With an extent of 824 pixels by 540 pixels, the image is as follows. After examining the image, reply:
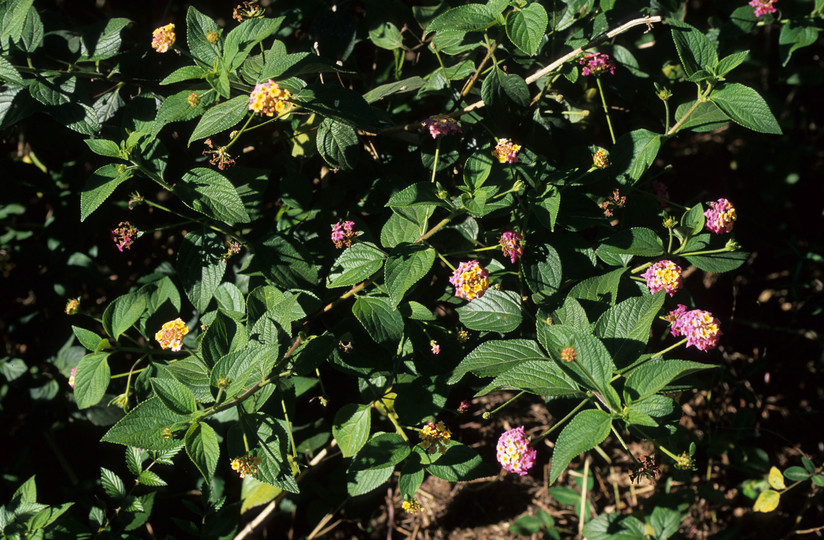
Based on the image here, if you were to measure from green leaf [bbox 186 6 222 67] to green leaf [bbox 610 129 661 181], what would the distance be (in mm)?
1258

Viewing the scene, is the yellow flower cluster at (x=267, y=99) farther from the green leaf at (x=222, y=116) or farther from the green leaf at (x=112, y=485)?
the green leaf at (x=112, y=485)

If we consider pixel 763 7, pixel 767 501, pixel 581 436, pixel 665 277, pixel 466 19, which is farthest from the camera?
pixel 767 501

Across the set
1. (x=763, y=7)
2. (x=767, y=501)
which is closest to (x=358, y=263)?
(x=763, y=7)

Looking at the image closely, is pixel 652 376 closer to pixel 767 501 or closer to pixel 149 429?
pixel 149 429

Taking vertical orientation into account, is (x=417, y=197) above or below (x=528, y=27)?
below

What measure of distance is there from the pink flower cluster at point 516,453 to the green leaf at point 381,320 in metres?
0.44

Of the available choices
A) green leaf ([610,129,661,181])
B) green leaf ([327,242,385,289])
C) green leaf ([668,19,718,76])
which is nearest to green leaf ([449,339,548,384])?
green leaf ([327,242,385,289])

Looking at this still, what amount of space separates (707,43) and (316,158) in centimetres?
138

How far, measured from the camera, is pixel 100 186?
168cm

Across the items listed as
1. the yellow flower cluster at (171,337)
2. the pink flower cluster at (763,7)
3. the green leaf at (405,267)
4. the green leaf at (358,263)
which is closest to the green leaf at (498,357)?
the green leaf at (405,267)

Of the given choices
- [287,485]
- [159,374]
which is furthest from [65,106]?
[287,485]

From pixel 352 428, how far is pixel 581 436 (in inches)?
30.2

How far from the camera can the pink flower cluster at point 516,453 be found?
5.55 ft

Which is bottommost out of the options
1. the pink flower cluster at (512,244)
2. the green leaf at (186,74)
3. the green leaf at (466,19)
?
the pink flower cluster at (512,244)
